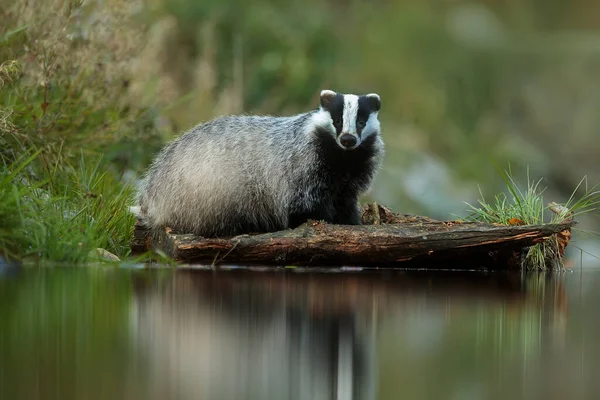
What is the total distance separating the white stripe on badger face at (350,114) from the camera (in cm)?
468

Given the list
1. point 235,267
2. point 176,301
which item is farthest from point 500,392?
point 235,267

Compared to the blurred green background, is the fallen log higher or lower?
lower

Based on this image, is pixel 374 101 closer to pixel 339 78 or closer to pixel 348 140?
pixel 348 140

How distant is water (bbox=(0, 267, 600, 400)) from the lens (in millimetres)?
2006

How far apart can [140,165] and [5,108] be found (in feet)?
5.66

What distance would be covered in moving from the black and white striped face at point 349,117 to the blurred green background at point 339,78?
140 centimetres

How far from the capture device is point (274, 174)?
4859 millimetres

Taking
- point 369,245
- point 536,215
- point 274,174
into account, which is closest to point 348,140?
point 274,174

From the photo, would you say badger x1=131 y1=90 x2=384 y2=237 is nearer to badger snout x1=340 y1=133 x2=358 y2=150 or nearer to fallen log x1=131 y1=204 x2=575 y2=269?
badger snout x1=340 y1=133 x2=358 y2=150

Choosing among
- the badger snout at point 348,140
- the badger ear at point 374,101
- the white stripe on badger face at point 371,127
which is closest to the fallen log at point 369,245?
the badger snout at point 348,140

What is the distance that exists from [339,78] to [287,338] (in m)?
7.60

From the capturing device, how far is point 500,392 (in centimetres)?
198

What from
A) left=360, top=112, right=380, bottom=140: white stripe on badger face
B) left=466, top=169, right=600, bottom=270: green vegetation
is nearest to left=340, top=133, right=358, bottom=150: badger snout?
left=360, top=112, right=380, bottom=140: white stripe on badger face

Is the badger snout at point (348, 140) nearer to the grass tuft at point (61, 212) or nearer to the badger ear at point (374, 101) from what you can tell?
the badger ear at point (374, 101)
